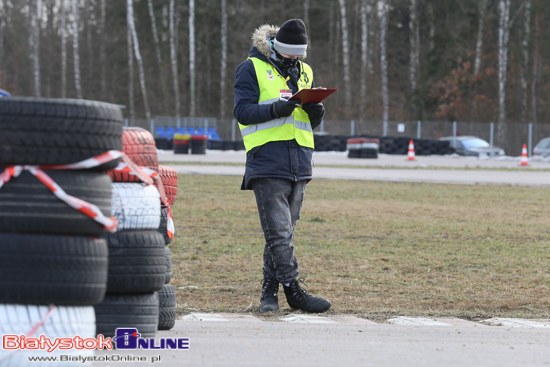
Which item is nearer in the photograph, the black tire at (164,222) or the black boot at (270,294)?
the black tire at (164,222)

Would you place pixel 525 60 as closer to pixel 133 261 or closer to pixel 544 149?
pixel 544 149

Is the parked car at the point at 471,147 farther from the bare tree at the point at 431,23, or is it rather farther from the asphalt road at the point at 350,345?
the asphalt road at the point at 350,345

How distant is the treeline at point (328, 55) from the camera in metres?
49.2

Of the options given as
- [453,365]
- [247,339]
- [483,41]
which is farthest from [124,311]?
[483,41]

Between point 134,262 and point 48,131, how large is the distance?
0.86m

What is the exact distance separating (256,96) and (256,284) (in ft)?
6.60

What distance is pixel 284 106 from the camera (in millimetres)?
5215

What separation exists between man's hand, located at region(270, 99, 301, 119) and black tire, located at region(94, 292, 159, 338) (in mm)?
1883

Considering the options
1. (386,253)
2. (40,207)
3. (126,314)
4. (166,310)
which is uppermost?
(40,207)

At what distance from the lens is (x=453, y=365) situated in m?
3.67

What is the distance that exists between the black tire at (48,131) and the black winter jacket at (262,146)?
7.20 feet

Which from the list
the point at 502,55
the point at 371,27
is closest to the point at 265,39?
the point at 502,55

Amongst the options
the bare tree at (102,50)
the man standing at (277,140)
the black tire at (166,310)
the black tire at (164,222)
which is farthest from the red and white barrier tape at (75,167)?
the bare tree at (102,50)

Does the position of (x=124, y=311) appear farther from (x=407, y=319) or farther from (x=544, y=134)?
(x=544, y=134)
